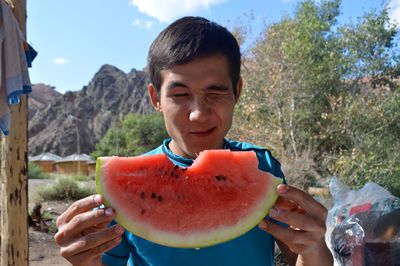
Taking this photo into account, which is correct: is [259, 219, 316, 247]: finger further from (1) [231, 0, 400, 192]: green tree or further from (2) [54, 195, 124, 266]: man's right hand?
(1) [231, 0, 400, 192]: green tree

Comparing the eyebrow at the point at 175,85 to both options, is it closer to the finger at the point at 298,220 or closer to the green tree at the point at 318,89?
the finger at the point at 298,220

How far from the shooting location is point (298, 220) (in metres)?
1.16

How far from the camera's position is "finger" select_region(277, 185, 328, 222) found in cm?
116

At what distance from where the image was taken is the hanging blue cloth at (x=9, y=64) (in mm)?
3988

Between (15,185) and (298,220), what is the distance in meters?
4.06

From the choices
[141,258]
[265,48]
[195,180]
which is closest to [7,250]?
[141,258]

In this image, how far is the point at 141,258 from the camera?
5.14ft

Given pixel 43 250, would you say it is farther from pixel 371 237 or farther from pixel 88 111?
pixel 88 111

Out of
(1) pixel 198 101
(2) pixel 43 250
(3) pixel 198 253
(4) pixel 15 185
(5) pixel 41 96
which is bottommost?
(2) pixel 43 250

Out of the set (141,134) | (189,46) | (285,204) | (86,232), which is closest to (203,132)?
(189,46)

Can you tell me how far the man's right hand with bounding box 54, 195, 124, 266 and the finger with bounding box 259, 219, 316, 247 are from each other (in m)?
0.46

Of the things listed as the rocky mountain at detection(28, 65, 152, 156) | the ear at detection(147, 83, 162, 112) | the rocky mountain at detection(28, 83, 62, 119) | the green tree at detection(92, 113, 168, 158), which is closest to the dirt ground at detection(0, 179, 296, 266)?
the ear at detection(147, 83, 162, 112)

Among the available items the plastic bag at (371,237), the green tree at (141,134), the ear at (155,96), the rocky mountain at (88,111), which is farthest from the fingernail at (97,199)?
the rocky mountain at (88,111)

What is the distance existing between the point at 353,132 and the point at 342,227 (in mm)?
7010
